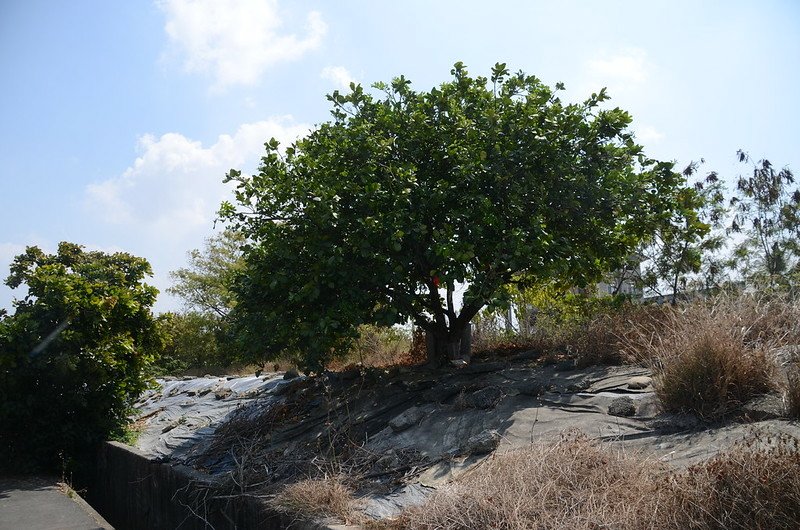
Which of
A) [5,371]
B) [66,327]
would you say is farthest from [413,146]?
[5,371]

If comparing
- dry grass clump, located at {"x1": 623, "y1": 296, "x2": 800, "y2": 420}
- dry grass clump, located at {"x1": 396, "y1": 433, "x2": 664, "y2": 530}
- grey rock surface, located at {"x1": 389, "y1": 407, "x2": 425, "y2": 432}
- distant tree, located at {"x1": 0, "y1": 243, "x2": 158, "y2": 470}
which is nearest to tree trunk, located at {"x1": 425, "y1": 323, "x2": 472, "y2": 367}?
grey rock surface, located at {"x1": 389, "y1": 407, "x2": 425, "y2": 432}

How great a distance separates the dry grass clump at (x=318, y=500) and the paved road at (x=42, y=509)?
11.2 feet

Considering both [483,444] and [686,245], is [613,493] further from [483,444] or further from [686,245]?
[686,245]

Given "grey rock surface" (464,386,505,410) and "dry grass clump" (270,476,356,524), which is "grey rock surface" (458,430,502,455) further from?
"dry grass clump" (270,476,356,524)

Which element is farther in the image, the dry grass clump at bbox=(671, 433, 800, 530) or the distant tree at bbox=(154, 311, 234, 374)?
the distant tree at bbox=(154, 311, 234, 374)

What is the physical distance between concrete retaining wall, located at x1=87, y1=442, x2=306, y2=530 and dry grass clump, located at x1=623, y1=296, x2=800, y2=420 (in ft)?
11.3

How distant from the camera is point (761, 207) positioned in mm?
20406

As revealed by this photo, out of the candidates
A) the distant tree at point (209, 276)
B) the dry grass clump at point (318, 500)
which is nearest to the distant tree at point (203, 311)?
the distant tree at point (209, 276)

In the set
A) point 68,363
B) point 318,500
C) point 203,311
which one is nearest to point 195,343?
point 203,311

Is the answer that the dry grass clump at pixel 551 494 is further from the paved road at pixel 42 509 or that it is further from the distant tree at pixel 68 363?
the distant tree at pixel 68 363

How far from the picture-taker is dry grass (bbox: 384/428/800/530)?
4.18 m

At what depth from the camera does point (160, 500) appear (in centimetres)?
967

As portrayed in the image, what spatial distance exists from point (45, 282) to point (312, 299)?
6.37m

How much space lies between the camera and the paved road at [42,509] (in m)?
8.73
